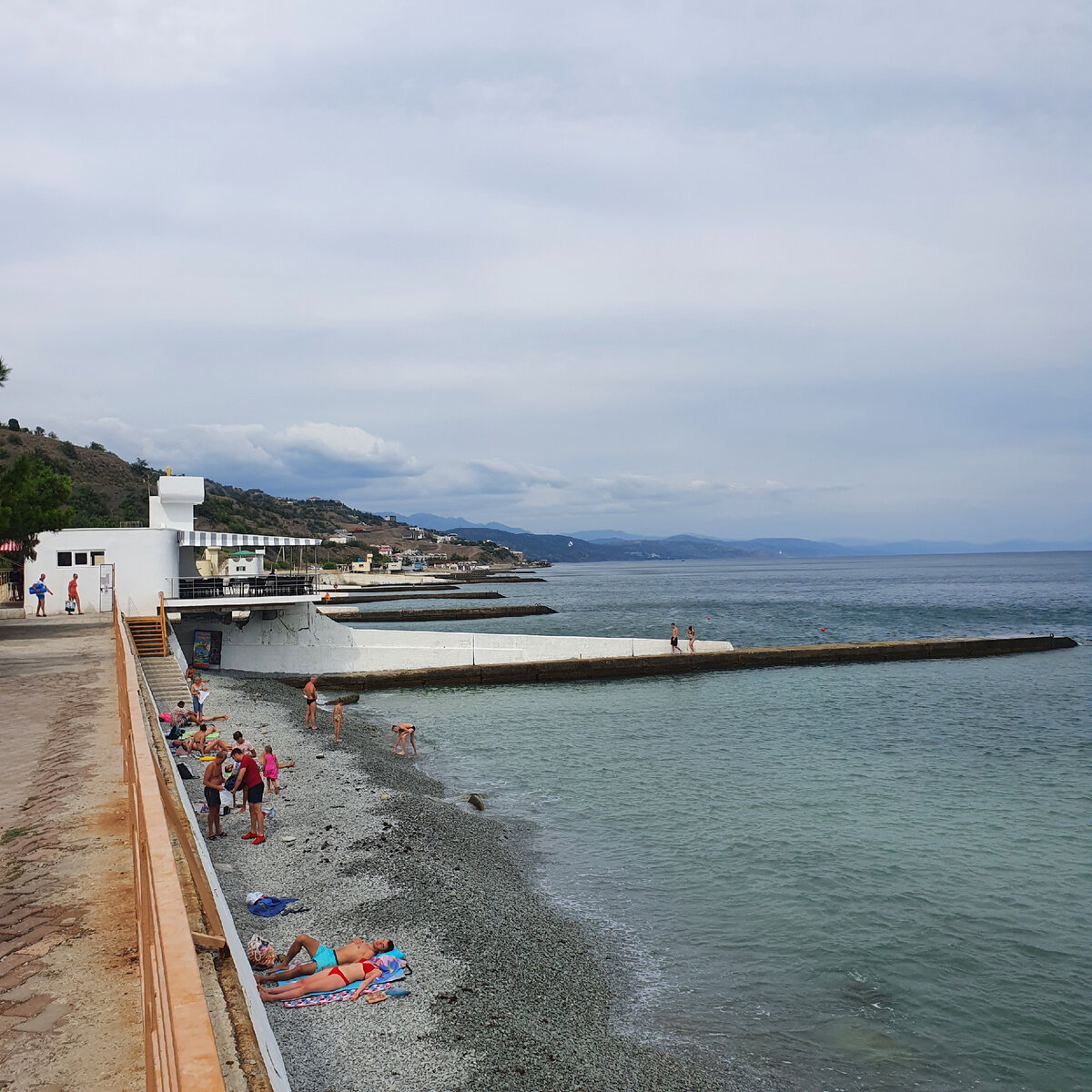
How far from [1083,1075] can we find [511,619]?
6457 cm

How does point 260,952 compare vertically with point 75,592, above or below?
below

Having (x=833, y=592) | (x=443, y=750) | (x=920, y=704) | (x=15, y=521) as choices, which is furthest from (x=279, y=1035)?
(x=833, y=592)

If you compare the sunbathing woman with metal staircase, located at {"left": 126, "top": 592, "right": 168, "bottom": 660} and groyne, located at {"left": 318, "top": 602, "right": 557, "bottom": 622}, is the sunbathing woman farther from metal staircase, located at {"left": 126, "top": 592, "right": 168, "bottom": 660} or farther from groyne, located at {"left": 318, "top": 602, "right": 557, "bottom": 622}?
groyne, located at {"left": 318, "top": 602, "right": 557, "bottom": 622}

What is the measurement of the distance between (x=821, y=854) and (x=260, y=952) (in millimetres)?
9221

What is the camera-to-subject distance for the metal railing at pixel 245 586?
93.9 feet

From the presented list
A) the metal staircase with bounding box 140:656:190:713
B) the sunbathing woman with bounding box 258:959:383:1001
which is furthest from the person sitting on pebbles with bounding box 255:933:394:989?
the metal staircase with bounding box 140:656:190:713

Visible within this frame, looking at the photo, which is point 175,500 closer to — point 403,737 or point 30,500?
point 30,500

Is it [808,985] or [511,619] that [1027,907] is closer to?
[808,985]

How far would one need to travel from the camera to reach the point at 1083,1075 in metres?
8.27

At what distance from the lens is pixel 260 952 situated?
9.00 m

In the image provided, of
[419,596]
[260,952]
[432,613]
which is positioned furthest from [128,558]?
[419,596]

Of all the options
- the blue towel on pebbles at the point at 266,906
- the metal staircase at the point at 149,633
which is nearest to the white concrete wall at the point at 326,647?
the metal staircase at the point at 149,633

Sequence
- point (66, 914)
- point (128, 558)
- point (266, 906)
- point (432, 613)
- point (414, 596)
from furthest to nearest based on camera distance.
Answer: point (414, 596) → point (432, 613) → point (128, 558) → point (266, 906) → point (66, 914)

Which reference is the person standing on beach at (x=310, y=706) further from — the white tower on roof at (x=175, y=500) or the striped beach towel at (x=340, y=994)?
the striped beach towel at (x=340, y=994)
